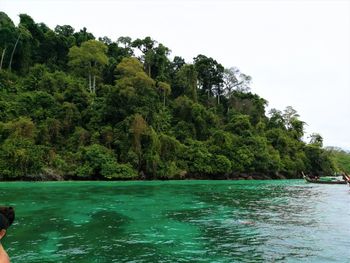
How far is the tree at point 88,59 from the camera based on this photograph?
59.5 metres

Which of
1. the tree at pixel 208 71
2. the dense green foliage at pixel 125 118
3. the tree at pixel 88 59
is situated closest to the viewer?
the dense green foliage at pixel 125 118

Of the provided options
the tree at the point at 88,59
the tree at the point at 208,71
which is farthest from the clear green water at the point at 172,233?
the tree at the point at 208,71

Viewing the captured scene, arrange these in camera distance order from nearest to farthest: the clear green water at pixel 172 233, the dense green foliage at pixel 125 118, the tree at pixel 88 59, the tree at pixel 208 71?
the clear green water at pixel 172 233 < the dense green foliage at pixel 125 118 < the tree at pixel 88 59 < the tree at pixel 208 71

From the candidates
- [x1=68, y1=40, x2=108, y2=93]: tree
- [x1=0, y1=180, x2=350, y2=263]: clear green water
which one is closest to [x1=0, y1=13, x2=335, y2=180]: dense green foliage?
[x1=68, y1=40, x2=108, y2=93]: tree

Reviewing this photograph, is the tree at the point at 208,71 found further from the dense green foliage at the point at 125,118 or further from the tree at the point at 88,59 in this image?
the tree at the point at 88,59

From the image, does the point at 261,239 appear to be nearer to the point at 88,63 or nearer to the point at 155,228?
the point at 155,228

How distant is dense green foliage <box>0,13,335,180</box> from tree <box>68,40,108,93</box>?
18cm

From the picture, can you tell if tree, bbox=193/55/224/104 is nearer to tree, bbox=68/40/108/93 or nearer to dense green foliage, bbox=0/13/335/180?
dense green foliage, bbox=0/13/335/180

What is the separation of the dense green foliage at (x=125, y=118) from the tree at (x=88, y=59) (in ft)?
0.58

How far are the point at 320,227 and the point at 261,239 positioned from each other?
4467mm

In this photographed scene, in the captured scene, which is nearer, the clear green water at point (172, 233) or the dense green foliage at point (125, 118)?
the clear green water at point (172, 233)

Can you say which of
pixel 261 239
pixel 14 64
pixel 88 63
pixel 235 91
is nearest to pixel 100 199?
pixel 261 239

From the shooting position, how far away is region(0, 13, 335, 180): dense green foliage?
44062 millimetres

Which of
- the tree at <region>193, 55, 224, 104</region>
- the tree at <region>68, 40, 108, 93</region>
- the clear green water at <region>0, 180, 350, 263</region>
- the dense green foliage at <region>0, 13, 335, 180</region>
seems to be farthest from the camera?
the tree at <region>193, 55, 224, 104</region>
